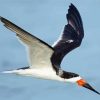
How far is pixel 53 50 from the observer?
15906 millimetres

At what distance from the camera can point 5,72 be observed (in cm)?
1597

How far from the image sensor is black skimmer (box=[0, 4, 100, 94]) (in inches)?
591

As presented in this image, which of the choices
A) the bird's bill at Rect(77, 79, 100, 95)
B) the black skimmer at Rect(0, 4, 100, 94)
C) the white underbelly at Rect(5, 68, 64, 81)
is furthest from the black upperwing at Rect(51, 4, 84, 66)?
the white underbelly at Rect(5, 68, 64, 81)

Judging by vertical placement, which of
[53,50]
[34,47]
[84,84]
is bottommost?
[84,84]

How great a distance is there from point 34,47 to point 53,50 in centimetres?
50

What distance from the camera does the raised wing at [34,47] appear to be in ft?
47.2

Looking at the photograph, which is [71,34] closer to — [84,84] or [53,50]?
[84,84]

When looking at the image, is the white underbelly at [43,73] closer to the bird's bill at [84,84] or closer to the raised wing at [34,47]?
the raised wing at [34,47]

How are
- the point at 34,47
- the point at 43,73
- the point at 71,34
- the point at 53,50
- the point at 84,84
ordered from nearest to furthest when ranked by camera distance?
the point at 34,47, the point at 53,50, the point at 43,73, the point at 84,84, the point at 71,34

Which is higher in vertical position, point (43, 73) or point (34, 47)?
point (34, 47)

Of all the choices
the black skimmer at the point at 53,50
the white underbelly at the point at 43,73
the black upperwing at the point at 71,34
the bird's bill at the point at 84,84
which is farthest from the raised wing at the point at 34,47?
→ the black upperwing at the point at 71,34

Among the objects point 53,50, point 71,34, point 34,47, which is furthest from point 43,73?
point 71,34

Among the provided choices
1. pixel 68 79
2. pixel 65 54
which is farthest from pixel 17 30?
pixel 65 54

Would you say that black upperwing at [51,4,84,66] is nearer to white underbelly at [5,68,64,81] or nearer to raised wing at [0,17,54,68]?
white underbelly at [5,68,64,81]
